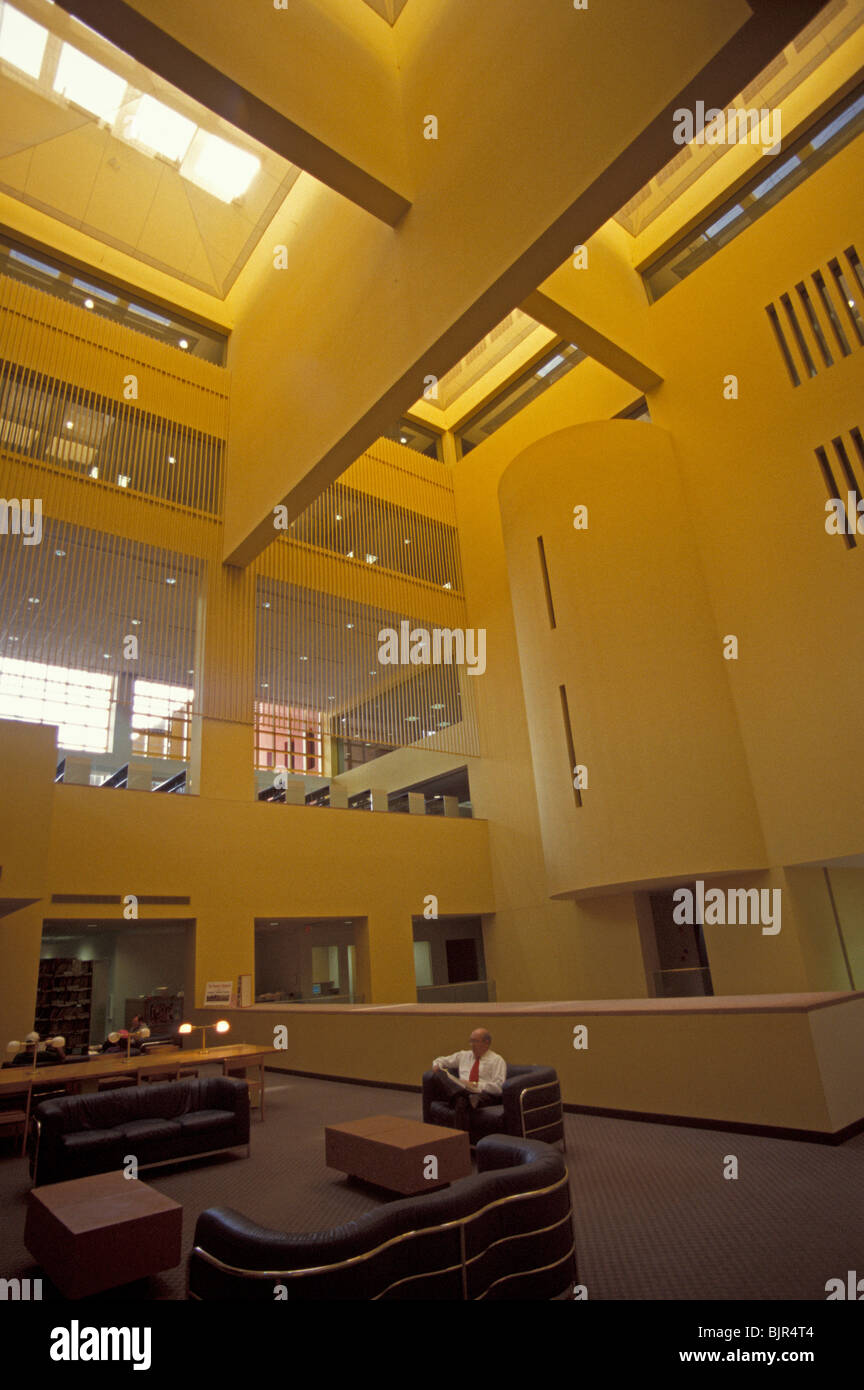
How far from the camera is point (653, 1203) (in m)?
3.97

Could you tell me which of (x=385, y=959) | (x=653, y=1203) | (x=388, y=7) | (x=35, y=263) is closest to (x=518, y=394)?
(x=388, y=7)

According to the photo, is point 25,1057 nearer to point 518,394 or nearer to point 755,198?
A: point 518,394

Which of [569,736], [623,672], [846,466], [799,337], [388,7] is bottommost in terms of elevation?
[569,736]

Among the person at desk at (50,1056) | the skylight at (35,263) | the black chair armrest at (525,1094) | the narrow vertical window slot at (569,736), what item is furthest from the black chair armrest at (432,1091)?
the skylight at (35,263)

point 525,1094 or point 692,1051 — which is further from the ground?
point 692,1051

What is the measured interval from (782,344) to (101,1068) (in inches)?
491

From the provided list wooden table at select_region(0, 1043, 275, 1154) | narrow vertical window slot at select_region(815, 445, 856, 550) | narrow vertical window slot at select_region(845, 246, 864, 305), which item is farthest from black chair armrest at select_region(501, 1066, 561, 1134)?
narrow vertical window slot at select_region(845, 246, 864, 305)

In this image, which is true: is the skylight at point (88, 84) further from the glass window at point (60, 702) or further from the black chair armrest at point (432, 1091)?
the black chair armrest at point (432, 1091)

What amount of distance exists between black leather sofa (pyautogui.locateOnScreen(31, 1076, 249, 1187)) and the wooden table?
2.16 ft

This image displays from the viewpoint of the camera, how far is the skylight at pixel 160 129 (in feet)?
38.2

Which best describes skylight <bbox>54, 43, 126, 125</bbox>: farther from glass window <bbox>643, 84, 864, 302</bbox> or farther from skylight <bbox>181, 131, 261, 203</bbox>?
glass window <bbox>643, 84, 864, 302</bbox>

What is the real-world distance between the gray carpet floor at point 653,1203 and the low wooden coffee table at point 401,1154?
0.52 feet

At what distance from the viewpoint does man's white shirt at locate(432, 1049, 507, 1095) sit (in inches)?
209
